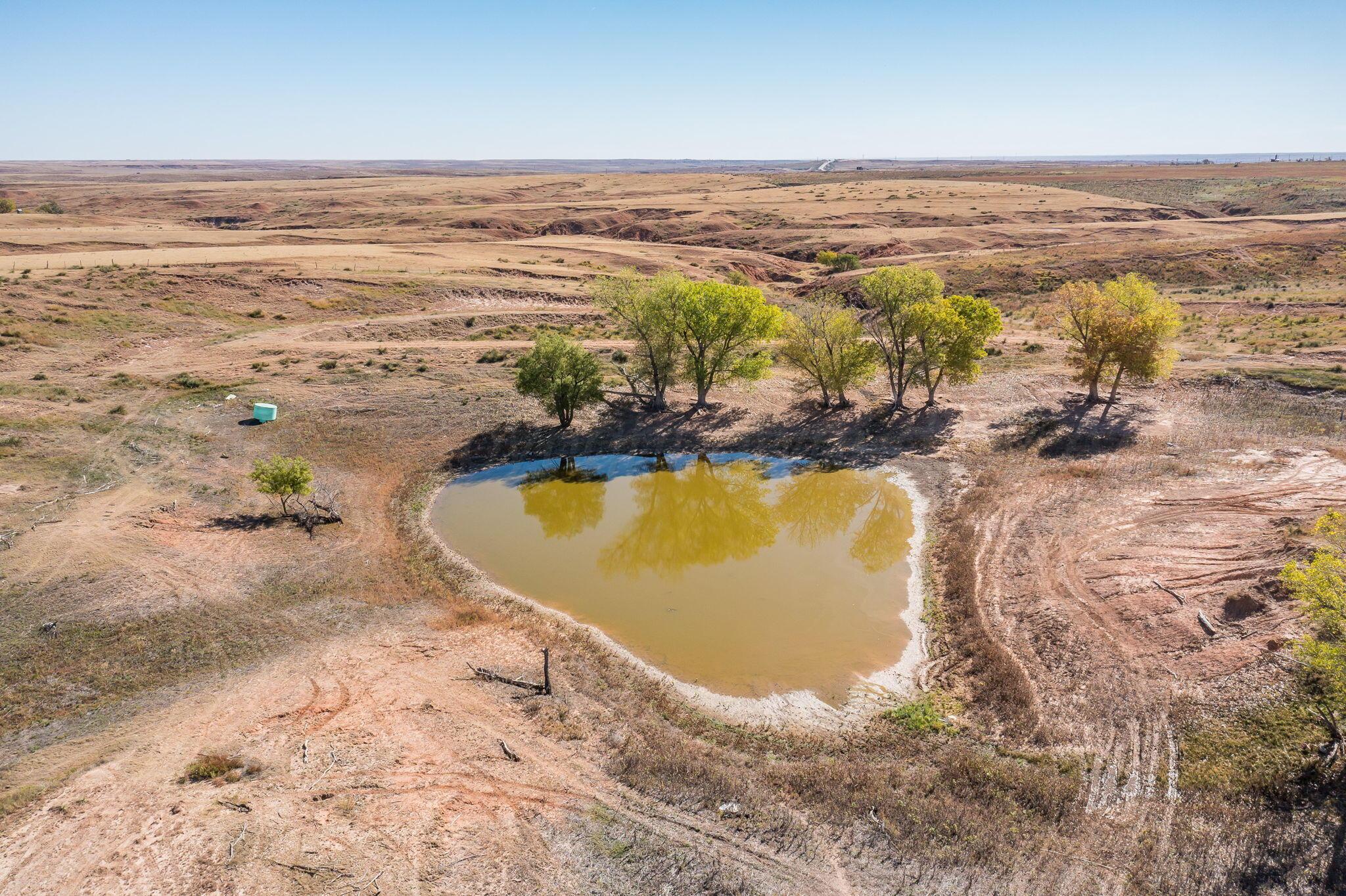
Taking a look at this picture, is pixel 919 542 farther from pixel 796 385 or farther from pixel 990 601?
pixel 796 385

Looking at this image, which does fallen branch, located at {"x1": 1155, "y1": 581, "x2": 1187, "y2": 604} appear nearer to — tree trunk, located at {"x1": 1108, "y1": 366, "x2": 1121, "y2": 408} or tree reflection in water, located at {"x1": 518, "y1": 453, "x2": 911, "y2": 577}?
tree reflection in water, located at {"x1": 518, "y1": 453, "x2": 911, "y2": 577}

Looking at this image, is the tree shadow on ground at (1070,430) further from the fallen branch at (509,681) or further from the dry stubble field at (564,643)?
the fallen branch at (509,681)

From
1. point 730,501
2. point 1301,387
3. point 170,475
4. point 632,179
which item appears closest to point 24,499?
point 170,475

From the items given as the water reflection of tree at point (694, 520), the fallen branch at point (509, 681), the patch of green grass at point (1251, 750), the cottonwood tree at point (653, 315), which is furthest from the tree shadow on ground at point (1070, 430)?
the fallen branch at point (509, 681)

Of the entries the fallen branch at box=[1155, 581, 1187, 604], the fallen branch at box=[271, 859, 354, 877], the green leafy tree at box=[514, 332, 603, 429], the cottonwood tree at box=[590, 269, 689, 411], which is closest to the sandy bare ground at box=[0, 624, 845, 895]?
the fallen branch at box=[271, 859, 354, 877]

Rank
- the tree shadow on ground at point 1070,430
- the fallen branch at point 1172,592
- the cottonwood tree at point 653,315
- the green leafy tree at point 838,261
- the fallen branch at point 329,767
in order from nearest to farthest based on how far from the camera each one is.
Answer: the fallen branch at point 329,767, the fallen branch at point 1172,592, the tree shadow on ground at point 1070,430, the cottonwood tree at point 653,315, the green leafy tree at point 838,261

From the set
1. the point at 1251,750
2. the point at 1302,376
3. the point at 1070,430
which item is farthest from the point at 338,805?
the point at 1302,376
